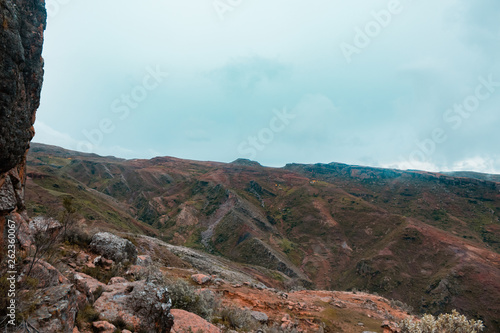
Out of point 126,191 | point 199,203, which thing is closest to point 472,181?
point 199,203

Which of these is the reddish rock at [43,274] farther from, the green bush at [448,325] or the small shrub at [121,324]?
the green bush at [448,325]

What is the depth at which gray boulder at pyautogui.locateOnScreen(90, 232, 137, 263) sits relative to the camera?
1328 centimetres

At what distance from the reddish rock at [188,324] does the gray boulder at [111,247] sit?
680cm

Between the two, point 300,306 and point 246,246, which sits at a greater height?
point 300,306

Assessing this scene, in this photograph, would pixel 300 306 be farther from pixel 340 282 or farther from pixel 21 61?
pixel 340 282

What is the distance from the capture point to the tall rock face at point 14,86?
4234 millimetres

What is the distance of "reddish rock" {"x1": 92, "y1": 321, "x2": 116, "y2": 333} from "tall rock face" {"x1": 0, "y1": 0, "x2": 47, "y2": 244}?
118 inches

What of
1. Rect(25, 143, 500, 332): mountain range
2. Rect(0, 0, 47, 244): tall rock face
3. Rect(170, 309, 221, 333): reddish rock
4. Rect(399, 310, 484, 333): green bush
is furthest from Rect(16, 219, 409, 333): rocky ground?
Rect(25, 143, 500, 332): mountain range

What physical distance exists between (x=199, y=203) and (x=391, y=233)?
71564 mm

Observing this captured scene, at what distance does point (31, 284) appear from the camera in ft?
15.7

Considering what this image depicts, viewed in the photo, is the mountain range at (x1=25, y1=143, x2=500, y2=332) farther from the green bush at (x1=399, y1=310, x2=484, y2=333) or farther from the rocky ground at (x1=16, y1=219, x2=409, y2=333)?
the green bush at (x1=399, y1=310, x2=484, y2=333)

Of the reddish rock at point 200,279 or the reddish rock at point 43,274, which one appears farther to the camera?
the reddish rock at point 200,279

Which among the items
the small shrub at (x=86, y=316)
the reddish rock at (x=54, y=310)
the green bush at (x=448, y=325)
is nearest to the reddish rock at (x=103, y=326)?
the small shrub at (x=86, y=316)

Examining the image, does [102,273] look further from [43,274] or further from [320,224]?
[320,224]
